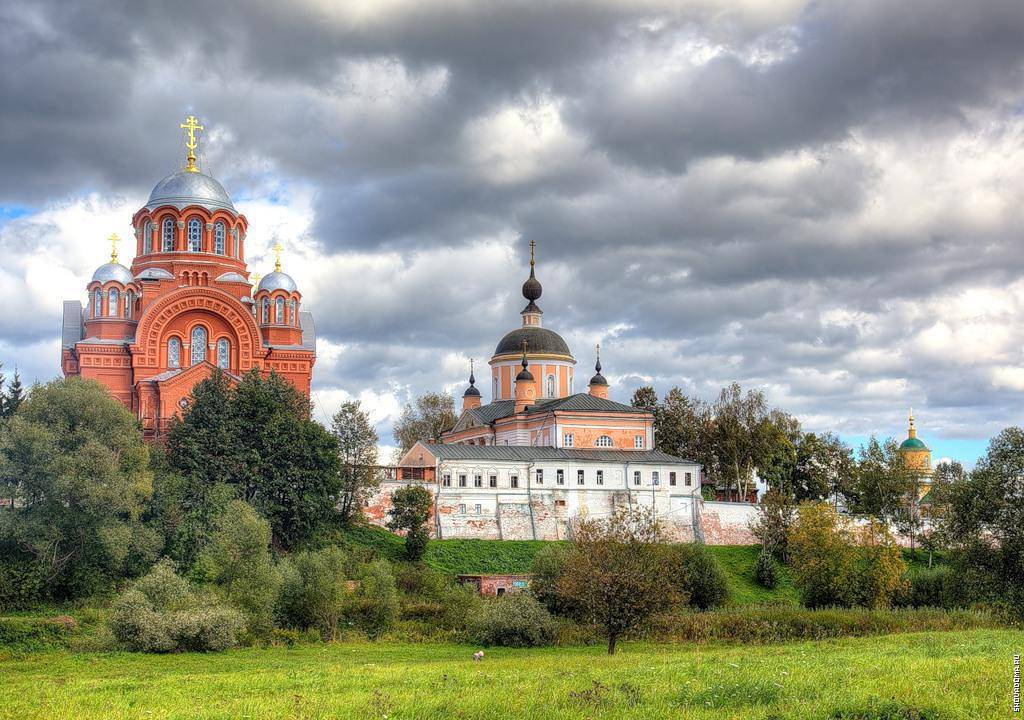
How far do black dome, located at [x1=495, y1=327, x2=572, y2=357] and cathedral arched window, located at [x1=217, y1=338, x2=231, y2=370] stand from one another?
18454 millimetres

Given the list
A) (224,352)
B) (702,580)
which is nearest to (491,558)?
(702,580)

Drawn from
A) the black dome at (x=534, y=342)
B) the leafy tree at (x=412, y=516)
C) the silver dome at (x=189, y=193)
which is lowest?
the leafy tree at (x=412, y=516)

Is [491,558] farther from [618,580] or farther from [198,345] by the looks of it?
[618,580]

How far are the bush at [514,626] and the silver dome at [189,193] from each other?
26872mm

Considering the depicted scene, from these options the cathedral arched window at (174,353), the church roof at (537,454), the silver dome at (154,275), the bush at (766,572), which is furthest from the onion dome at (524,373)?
the silver dome at (154,275)

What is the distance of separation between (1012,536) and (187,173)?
37360 millimetres

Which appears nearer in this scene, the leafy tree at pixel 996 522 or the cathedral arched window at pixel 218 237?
the leafy tree at pixel 996 522

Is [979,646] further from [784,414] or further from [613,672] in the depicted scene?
[784,414]

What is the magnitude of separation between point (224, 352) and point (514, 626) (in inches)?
910

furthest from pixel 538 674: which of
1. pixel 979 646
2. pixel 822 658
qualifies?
pixel 979 646

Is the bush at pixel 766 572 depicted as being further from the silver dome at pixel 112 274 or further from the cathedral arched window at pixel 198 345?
the silver dome at pixel 112 274

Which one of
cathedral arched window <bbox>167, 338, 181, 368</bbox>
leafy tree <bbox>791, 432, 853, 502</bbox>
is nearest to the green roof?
leafy tree <bbox>791, 432, 853, 502</bbox>

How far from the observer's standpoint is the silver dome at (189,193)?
5012cm

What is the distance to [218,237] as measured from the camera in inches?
1992
